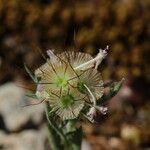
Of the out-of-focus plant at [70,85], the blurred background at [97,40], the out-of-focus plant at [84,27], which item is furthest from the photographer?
the out-of-focus plant at [84,27]

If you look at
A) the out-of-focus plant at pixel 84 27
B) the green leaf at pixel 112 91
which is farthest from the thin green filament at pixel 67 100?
the out-of-focus plant at pixel 84 27

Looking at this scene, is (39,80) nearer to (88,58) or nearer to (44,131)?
(88,58)

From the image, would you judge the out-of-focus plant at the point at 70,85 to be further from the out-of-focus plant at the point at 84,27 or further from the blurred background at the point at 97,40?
the out-of-focus plant at the point at 84,27

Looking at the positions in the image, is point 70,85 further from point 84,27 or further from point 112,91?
point 84,27

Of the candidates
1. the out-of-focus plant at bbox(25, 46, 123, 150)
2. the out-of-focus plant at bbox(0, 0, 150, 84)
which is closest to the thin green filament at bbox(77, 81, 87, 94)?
the out-of-focus plant at bbox(25, 46, 123, 150)

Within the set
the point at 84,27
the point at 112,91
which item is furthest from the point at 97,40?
the point at 112,91
